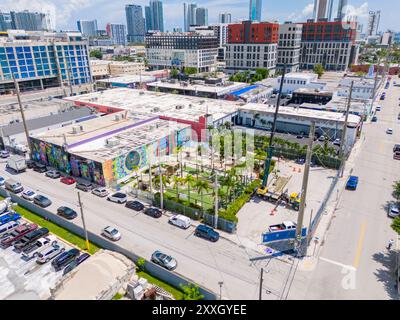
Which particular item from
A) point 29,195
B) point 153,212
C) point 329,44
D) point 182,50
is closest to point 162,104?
point 29,195

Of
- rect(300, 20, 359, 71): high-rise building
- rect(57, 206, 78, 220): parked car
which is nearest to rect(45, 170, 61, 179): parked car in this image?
rect(57, 206, 78, 220): parked car

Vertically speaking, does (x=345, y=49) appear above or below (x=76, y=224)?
above

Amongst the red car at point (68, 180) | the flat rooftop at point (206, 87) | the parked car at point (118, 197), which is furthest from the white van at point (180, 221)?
the flat rooftop at point (206, 87)

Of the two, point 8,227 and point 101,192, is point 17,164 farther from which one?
point 101,192
